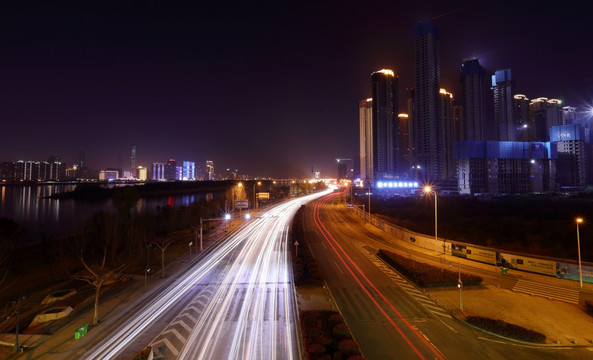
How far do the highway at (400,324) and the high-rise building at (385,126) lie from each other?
14172 centimetres

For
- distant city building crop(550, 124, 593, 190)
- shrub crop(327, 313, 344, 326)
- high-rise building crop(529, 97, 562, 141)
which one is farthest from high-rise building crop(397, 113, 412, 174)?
shrub crop(327, 313, 344, 326)

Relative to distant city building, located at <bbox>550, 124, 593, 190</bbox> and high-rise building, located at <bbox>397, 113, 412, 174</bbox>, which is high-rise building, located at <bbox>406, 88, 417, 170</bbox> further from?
distant city building, located at <bbox>550, 124, 593, 190</bbox>

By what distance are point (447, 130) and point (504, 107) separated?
39816 millimetres

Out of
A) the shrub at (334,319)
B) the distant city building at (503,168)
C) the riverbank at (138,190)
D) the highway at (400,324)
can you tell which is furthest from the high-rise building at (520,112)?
the shrub at (334,319)

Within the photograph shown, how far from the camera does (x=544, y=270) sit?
71.2 ft

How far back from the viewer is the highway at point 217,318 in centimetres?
1298

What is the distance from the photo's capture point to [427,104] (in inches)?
5187

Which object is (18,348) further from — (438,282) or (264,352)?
(438,282)

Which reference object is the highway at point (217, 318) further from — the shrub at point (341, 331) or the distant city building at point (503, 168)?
the distant city building at point (503, 168)

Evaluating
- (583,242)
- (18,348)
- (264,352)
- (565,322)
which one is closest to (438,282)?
(565,322)

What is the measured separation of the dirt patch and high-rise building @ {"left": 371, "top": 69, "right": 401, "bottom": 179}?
146 meters

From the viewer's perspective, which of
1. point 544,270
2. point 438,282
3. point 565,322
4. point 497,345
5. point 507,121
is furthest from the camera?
point 507,121

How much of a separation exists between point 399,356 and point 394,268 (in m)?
12.9

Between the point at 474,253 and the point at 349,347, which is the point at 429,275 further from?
the point at 349,347
